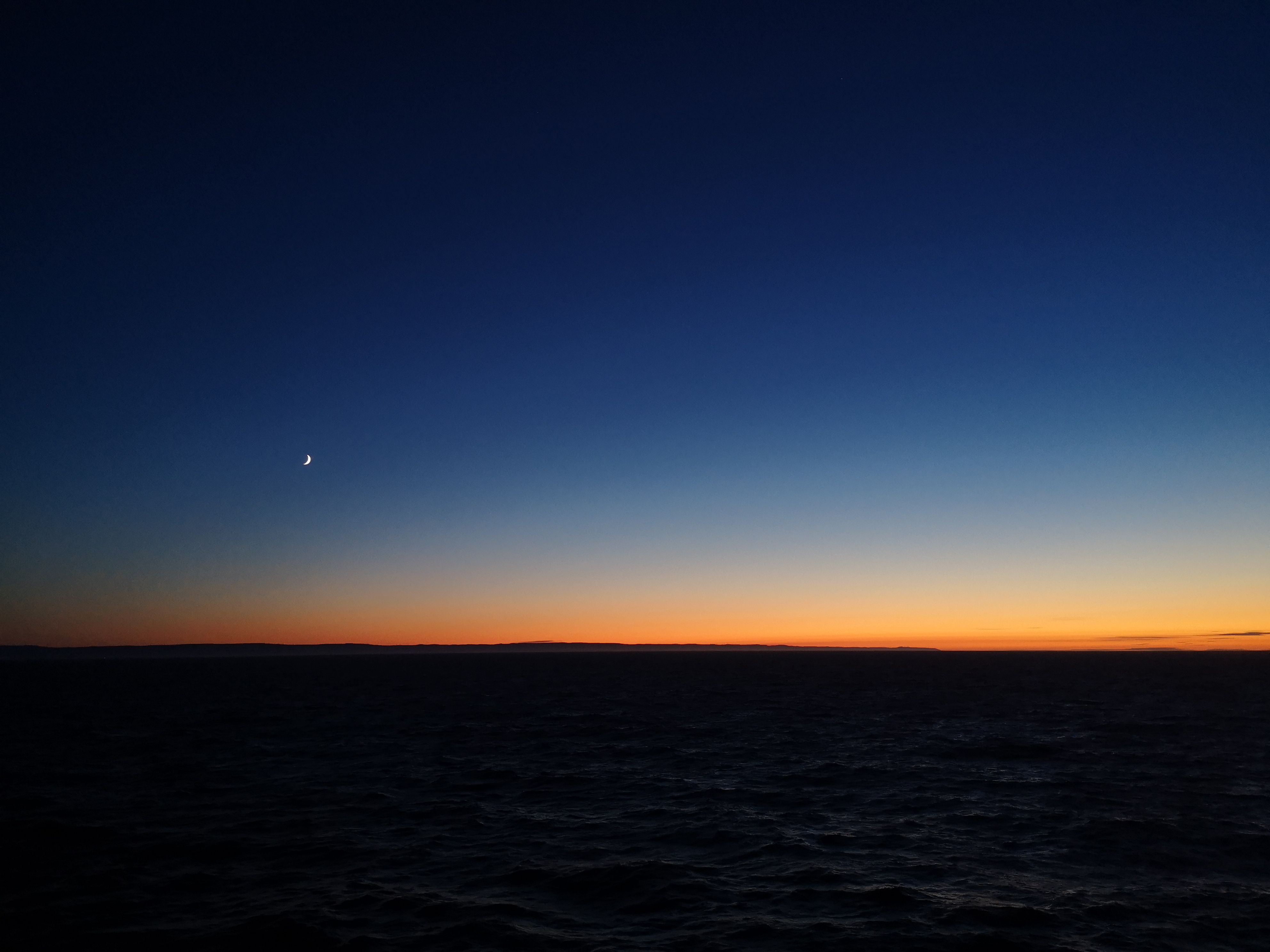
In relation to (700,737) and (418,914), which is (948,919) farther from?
(700,737)

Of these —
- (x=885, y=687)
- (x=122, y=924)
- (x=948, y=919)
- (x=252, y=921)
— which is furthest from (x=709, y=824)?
(x=885, y=687)

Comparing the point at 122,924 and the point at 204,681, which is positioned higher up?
the point at 122,924

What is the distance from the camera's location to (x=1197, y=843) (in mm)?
18562

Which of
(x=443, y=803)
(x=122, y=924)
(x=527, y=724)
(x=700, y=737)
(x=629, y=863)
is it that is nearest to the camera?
(x=122, y=924)

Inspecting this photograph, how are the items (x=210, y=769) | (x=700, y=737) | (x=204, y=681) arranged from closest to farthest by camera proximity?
1. (x=210, y=769)
2. (x=700, y=737)
3. (x=204, y=681)

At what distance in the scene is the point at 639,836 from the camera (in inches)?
775

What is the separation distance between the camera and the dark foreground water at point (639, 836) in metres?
13.7

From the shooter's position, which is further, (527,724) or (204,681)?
(204,681)

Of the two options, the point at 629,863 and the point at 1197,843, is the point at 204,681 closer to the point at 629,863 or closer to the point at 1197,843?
the point at 629,863

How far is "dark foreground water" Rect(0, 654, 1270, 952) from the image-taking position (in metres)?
13.7

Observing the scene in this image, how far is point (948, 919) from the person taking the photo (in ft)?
45.9

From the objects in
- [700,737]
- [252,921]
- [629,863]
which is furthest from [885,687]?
[252,921]

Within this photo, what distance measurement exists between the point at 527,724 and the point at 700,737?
11.7 meters

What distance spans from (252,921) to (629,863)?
25.5ft
